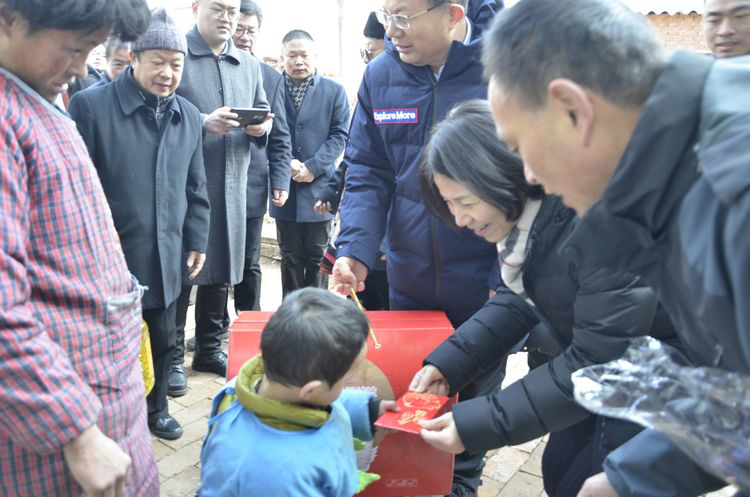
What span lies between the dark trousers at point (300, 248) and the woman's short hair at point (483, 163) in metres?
Result: 2.73

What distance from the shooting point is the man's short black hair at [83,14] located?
1.19 metres

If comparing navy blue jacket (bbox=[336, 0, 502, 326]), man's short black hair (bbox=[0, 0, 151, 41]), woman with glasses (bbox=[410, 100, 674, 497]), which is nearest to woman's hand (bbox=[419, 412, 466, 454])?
woman with glasses (bbox=[410, 100, 674, 497])

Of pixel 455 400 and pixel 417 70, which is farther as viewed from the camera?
pixel 417 70

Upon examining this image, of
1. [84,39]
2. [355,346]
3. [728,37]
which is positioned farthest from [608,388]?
[728,37]

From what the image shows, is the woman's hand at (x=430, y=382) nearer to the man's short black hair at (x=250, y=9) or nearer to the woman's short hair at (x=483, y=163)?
the woman's short hair at (x=483, y=163)

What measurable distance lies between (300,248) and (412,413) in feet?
9.41

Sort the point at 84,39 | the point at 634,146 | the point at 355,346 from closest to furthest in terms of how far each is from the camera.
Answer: the point at 634,146 → the point at 84,39 → the point at 355,346

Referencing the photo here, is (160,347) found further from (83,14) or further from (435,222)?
(83,14)

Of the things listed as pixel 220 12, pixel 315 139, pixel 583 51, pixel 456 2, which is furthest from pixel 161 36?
pixel 583 51

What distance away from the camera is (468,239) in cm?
231

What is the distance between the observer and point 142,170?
2.70m

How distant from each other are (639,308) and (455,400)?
83cm

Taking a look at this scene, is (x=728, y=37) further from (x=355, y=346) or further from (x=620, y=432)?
(x=355, y=346)

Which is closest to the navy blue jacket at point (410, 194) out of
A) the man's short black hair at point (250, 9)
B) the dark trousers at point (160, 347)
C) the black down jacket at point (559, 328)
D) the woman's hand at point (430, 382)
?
the woman's hand at point (430, 382)
